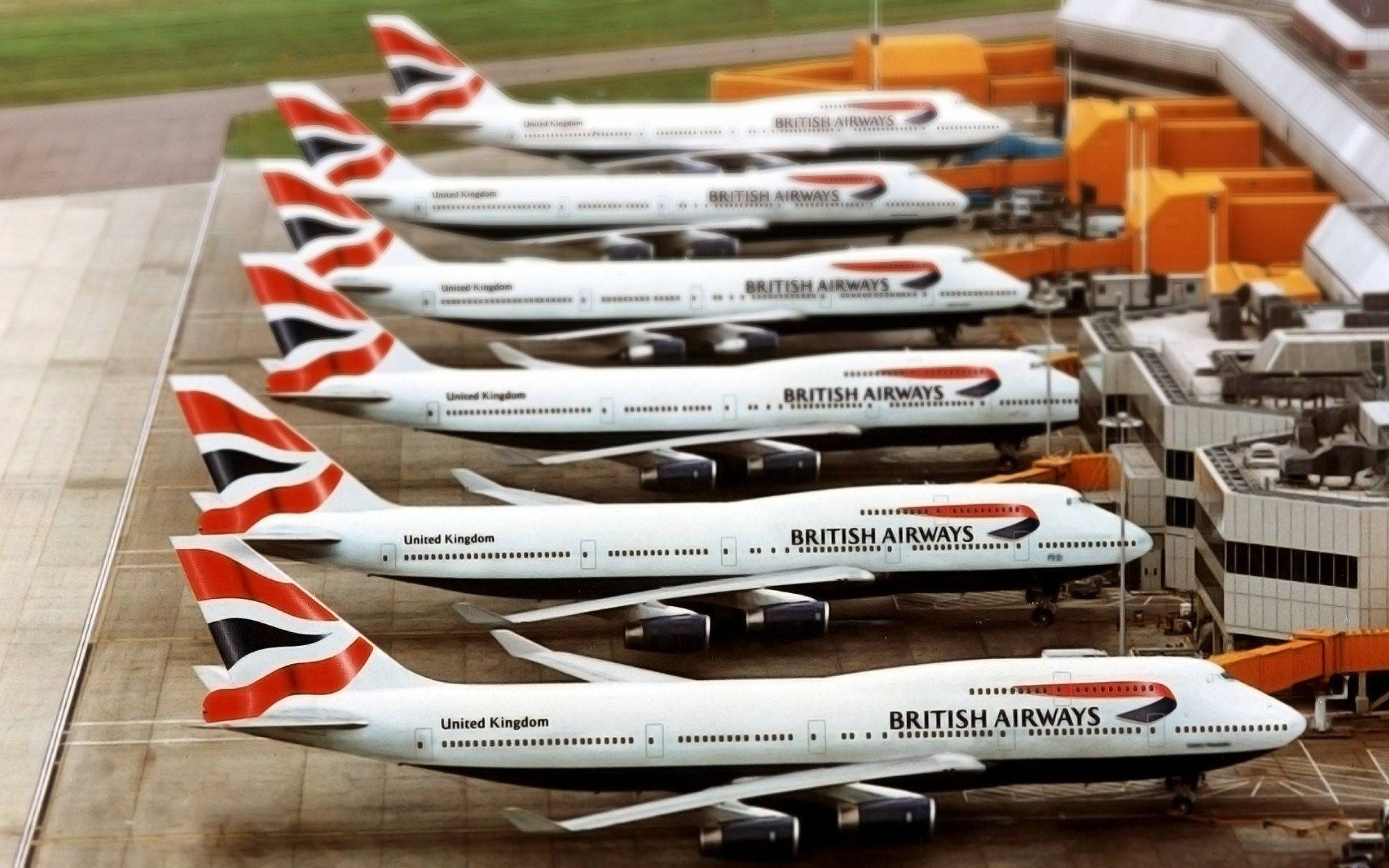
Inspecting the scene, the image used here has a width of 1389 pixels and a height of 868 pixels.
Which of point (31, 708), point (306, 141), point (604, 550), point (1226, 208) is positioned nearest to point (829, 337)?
point (1226, 208)

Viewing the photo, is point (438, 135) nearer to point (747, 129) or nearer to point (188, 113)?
point (747, 129)

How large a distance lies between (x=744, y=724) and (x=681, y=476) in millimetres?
24001

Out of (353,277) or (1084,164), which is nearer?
(353,277)

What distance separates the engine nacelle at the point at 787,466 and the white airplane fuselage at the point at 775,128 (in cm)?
3956

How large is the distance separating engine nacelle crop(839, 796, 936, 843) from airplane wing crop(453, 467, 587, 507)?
67.6ft

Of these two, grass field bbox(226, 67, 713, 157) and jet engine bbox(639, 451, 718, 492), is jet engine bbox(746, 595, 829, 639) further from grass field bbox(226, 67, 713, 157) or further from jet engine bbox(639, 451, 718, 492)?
grass field bbox(226, 67, 713, 157)

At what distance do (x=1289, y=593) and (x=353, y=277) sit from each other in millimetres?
42237

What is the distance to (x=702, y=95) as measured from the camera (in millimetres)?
146250

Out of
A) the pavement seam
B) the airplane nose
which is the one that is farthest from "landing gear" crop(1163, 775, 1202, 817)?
the pavement seam

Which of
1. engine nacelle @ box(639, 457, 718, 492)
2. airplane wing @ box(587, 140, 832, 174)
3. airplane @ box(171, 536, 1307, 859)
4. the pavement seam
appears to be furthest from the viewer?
airplane wing @ box(587, 140, 832, 174)

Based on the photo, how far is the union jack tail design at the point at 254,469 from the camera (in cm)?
7188

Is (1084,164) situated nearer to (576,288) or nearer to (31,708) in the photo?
(576,288)

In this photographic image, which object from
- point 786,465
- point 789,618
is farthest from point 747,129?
point 789,618

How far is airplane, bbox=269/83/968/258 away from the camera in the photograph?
11200cm
